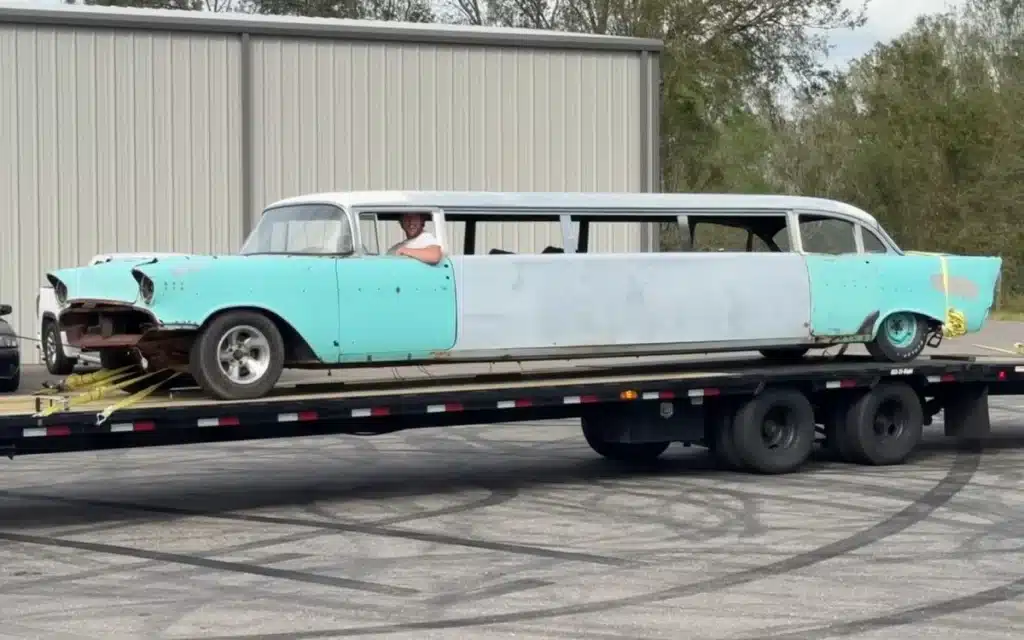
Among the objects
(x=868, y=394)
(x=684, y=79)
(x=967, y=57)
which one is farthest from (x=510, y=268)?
(x=967, y=57)

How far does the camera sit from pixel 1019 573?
9.16 m

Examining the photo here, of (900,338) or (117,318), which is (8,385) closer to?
(117,318)

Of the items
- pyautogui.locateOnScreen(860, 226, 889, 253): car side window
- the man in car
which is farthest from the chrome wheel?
pyautogui.locateOnScreen(860, 226, 889, 253): car side window

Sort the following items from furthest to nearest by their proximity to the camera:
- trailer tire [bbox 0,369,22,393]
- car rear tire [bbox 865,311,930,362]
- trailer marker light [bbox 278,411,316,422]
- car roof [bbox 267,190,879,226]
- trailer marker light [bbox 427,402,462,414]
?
car rear tire [bbox 865,311,930,362]
car roof [bbox 267,190,879,226]
trailer tire [bbox 0,369,22,393]
trailer marker light [bbox 427,402,462,414]
trailer marker light [bbox 278,411,316,422]

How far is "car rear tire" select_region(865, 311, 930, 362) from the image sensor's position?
14.2 metres

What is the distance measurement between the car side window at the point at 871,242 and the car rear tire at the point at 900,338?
1.94ft

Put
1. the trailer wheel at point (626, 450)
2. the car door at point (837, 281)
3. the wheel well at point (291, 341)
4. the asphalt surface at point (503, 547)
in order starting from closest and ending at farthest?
1. the asphalt surface at point (503, 547)
2. the wheel well at point (291, 341)
3. the car door at point (837, 281)
4. the trailer wheel at point (626, 450)

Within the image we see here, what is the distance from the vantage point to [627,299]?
12.8 m

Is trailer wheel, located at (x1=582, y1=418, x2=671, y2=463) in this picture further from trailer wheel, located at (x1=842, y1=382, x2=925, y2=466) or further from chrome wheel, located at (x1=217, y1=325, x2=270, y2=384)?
chrome wheel, located at (x1=217, y1=325, x2=270, y2=384)

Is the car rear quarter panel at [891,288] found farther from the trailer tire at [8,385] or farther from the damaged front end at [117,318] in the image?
the trailer tire at [8,385]

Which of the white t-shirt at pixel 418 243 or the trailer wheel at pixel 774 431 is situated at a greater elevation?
the white t-shirt at pixel 418 243

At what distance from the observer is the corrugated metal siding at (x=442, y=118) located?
23.4m

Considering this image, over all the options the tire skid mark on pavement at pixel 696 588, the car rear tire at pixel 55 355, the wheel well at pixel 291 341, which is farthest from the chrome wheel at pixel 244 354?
the tire skid mark on pavement at pixel 696 588

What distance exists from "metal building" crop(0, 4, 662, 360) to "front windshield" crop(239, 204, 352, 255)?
26.9 feet
